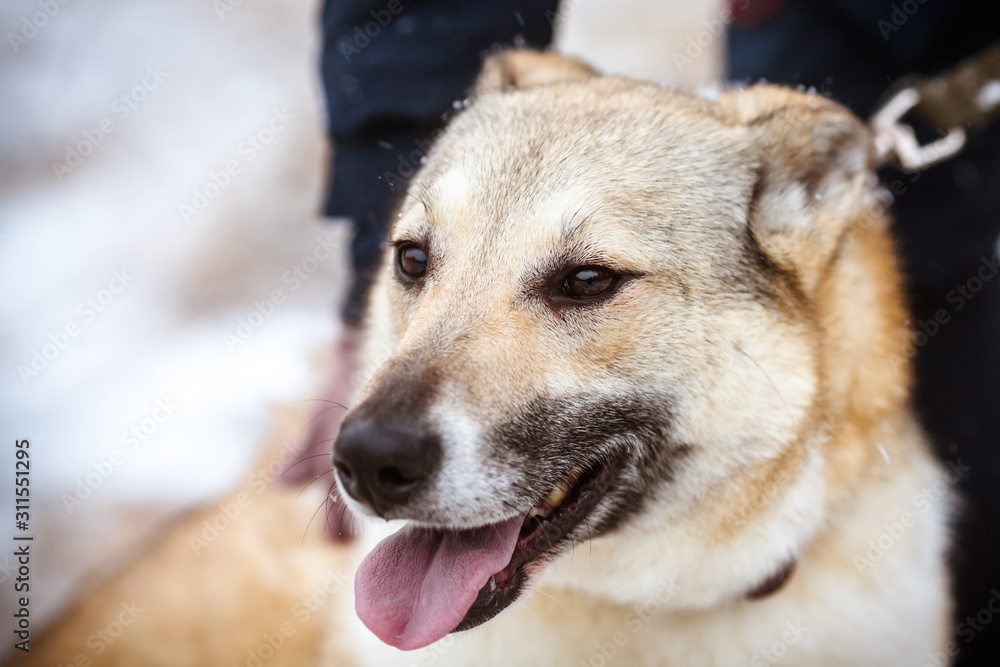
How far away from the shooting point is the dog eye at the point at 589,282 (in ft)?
5.86

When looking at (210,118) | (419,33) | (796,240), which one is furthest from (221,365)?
(796,240)

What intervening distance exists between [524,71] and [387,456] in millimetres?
1860

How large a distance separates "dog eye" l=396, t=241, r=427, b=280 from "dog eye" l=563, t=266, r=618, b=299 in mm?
497

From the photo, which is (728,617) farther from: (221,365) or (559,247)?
(221,365)

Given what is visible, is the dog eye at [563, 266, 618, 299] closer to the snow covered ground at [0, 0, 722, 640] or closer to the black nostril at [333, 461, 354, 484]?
the black nostril at [333, 461, 354, 484]

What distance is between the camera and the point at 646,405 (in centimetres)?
178

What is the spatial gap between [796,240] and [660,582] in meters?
1.14

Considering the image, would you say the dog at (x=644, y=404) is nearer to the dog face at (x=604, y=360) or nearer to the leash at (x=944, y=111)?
the dog face at (x=604, y=360)

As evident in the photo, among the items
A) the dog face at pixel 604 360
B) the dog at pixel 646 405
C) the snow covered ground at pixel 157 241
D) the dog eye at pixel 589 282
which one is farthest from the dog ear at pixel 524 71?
the snow covered ground at pixel 157 241

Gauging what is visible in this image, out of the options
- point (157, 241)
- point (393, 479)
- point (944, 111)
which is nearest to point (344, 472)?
point (393, 479)

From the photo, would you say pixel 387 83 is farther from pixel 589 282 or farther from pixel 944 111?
pixel 944 111

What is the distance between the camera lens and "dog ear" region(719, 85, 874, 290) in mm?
1967

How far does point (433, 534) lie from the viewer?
179cm

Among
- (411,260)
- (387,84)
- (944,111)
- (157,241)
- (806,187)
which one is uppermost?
(944,111)
